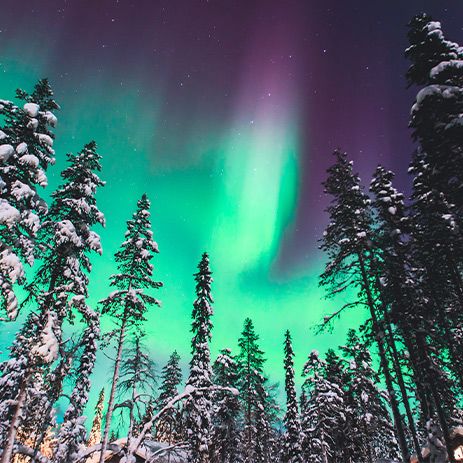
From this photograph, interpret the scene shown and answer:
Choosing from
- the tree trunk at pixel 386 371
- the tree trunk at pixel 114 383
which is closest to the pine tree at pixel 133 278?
the tree trunk at pixel 114 383

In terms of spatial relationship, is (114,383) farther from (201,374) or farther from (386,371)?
(386,371)

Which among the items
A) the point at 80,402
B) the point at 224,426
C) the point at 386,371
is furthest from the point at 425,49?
the point at 80,402

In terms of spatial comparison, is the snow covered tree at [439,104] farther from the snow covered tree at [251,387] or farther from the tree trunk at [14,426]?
the snow covered tree at [251,387]

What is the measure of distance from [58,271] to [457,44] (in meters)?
19.3

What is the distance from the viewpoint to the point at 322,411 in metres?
27.1

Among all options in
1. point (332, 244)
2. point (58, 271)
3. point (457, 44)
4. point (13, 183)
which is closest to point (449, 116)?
point (457, 44)

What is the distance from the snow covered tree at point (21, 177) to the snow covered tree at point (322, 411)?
22466 millimetres

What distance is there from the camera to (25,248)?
12.4 meters

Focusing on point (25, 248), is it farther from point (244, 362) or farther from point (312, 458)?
point (312, 458)

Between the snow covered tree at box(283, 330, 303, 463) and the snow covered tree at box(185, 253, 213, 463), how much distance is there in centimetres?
1342

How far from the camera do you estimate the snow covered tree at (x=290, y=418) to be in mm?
34000

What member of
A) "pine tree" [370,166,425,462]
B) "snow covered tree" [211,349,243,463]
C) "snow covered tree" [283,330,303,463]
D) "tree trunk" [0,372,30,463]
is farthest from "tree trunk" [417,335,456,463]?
"snow covered tree" [283,330,303,463]

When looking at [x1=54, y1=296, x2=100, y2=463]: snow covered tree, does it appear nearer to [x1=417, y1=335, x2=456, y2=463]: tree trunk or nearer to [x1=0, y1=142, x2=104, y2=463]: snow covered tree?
[x1=0, y1=142, x2=104, y2=463]: snow covered tree

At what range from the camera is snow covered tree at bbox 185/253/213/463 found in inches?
889
